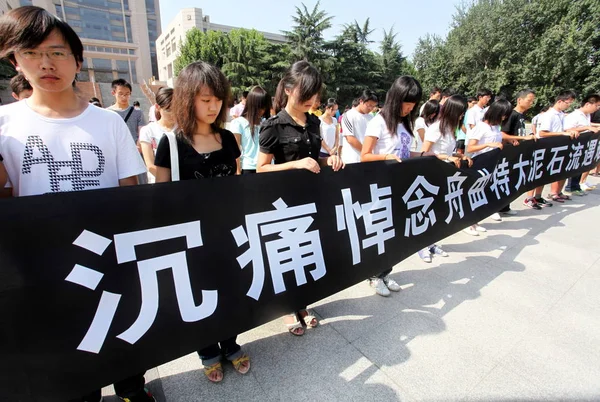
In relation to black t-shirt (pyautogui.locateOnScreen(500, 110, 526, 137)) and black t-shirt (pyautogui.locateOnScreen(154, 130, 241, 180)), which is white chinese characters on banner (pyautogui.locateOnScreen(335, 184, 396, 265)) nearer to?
black t-shirt (pyautogui.locateOnScreen(154, 130, 241, 180))

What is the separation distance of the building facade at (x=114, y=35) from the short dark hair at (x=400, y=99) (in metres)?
52.7

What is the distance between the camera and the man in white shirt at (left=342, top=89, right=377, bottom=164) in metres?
→ 3.66

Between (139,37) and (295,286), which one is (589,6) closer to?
(295,286)

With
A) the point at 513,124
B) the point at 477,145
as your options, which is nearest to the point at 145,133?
the point at 477,145

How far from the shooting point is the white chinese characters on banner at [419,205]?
216 centimetres

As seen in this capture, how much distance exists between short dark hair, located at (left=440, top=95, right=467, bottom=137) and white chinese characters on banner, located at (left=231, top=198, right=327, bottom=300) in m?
2.04

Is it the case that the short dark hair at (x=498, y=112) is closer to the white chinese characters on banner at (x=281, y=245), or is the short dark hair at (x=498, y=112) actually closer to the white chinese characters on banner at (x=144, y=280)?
the white chinese characters on banner at (x=281, y=245)

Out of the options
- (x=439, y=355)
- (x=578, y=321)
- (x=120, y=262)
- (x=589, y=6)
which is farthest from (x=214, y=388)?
(x=589, y=6)

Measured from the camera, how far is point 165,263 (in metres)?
1.23

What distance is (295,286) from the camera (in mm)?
1614

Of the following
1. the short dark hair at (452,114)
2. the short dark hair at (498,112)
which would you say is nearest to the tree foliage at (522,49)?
the short dark hair at (498,112)

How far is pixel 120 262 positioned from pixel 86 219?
20cm

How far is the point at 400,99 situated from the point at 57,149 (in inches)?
83.0

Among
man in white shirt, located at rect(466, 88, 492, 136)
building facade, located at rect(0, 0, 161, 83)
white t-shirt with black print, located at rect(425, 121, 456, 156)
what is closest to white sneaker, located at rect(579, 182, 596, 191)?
man in white shirt, located at rect(466, 88, 492, 136)
